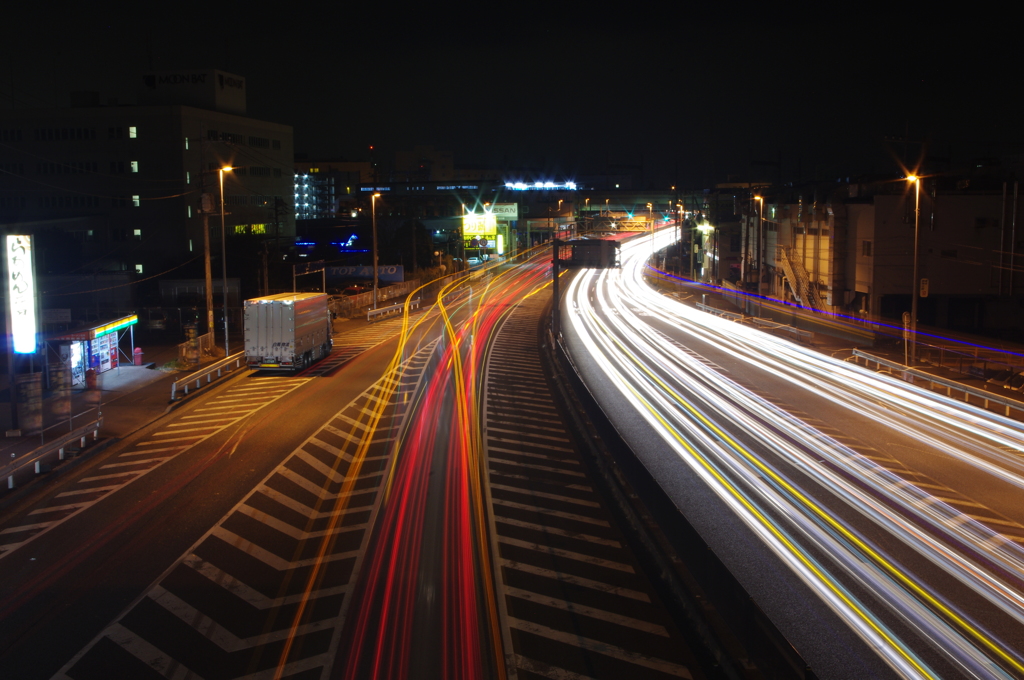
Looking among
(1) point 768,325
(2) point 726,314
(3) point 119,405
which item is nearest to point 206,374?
(3) point 119,405

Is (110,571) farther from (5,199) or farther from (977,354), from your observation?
(5,199)

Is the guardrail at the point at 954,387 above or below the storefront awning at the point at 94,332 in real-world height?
below

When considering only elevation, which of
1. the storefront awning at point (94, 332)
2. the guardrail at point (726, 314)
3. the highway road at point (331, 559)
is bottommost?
the highway road at point (331, 559)

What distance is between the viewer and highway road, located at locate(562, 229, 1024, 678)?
8.30 metres

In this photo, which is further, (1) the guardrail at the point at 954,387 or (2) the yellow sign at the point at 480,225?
(2) the yellow sign at the point at 480,225

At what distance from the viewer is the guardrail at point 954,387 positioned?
18.0m

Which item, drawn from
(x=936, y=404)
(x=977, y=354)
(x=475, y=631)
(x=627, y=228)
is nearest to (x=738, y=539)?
(x=475, y=631)

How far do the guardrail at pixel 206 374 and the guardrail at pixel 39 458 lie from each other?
4.91m

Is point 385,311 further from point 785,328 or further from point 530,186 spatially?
point 530,186

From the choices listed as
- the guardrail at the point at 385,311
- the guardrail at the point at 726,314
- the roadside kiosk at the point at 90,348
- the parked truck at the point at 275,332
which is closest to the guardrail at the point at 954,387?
the guardrail at the point at 726,314

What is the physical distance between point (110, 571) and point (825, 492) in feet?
36.0

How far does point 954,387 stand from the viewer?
776 inches

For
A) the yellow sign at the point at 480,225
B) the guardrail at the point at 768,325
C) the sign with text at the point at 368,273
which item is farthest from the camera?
the yellow sign at the point at 480,225

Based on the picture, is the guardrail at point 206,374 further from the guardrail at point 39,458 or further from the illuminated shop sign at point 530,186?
the illuminated shop sign at point 530,186
